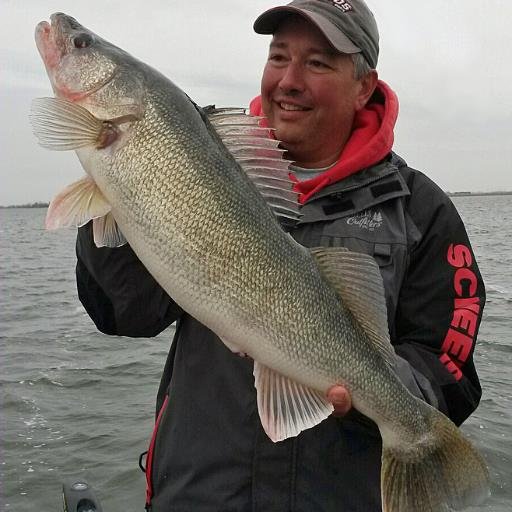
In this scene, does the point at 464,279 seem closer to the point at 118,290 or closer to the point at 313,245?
the point at 313,245

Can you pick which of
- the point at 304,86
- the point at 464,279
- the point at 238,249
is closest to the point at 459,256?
the point at 464,279

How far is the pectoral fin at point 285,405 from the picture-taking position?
2568mm

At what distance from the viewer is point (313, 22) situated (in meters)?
3.05

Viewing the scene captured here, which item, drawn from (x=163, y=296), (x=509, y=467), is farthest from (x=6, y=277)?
(x=163, y=296)

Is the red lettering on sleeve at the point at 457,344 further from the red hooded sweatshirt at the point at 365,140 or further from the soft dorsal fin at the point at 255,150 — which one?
the soft dorsal fin at the point at 255,150

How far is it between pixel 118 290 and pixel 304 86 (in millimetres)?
1301

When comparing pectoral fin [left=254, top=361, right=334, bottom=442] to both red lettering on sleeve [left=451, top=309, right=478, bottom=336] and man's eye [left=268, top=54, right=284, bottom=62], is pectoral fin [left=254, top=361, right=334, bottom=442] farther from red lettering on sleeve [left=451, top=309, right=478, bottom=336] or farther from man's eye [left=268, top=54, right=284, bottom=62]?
man's eye [left=268, top=54, right=284, bottom=62]

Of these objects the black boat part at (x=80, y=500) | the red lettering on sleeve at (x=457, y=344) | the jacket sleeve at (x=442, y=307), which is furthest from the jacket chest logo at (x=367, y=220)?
the black boat part at (x=80, y=500)

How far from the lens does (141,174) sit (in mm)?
2357

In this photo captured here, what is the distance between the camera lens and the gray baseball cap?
308 cm

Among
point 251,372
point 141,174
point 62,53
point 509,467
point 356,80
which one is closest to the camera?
point 141,174

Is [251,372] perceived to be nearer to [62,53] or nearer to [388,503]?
[388,503]

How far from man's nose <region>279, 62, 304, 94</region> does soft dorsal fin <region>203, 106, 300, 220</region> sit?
476 mm

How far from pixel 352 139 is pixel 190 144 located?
46.2 inches
